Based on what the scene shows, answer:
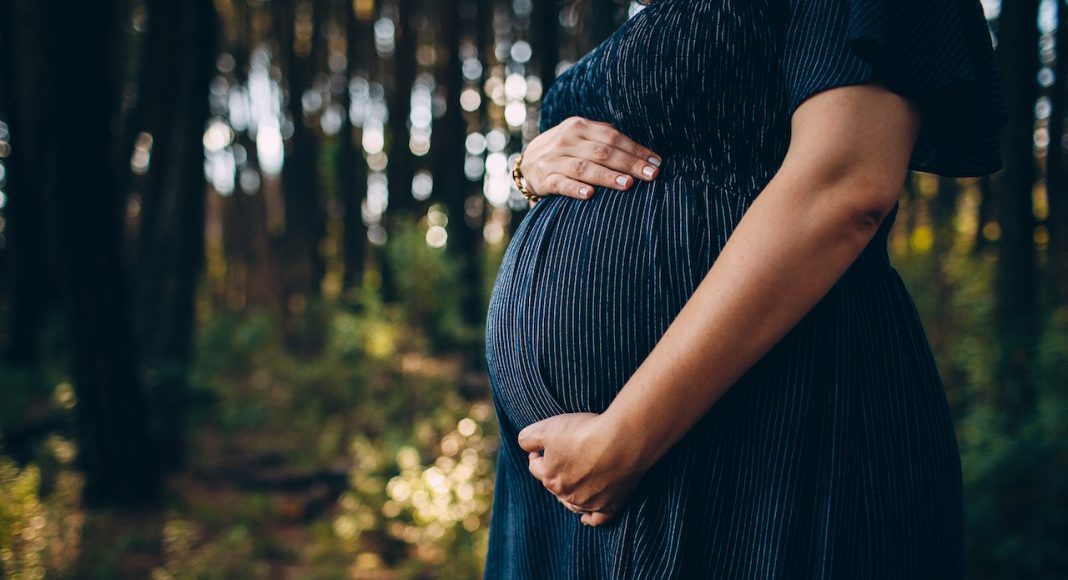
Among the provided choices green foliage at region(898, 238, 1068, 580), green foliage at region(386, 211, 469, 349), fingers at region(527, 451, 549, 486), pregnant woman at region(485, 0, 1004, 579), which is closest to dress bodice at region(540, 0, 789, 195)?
pregnant woman at region(485, 0, 1004, 579)

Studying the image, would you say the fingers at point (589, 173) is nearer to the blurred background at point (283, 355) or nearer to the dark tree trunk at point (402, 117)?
the blurred background at point (283, 355)

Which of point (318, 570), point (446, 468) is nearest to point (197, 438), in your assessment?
point (318, 570)

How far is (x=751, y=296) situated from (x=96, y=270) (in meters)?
5.21

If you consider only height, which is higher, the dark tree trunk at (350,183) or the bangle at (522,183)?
the dark tree trunk at (350,183)

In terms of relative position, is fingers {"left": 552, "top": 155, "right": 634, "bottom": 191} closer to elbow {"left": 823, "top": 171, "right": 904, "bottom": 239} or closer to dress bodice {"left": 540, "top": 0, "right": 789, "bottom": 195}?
dress bodice {"left": 540, "top": 0, "right": 789, "bottom": 195}

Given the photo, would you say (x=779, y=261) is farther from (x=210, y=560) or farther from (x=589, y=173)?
(x=210, y=560)

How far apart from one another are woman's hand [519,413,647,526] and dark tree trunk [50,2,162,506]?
4.93 meters

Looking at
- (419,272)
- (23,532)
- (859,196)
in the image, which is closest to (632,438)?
(859,196)

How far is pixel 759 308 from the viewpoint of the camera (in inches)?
Result: 29.4

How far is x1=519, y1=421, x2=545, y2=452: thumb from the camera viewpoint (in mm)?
907

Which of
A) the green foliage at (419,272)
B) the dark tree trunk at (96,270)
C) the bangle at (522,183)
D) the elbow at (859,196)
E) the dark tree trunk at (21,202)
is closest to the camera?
the elbow at (859,196)

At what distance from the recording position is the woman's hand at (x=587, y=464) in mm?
798

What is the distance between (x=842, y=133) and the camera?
0.74 metres

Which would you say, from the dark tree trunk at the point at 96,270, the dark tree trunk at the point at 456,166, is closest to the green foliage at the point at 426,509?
the dark tree trunk at the point at 96,270
